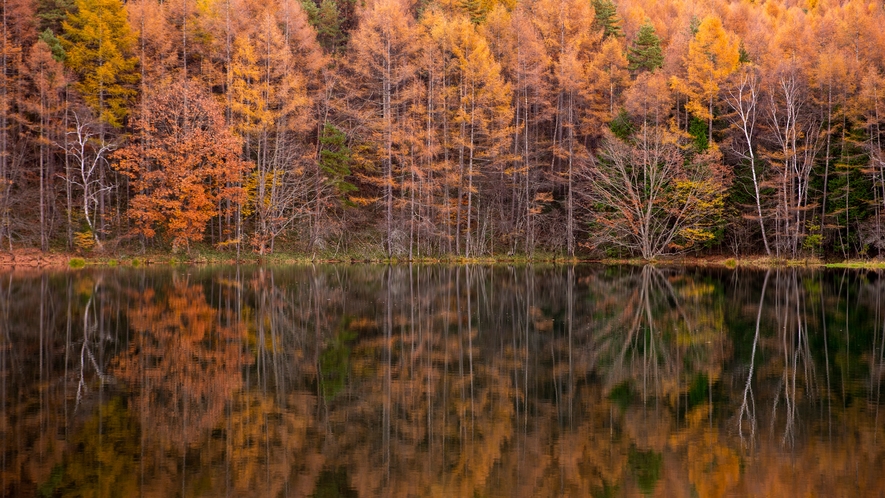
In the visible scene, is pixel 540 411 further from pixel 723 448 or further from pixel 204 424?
pixel 204 424

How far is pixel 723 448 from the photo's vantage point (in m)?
8.16

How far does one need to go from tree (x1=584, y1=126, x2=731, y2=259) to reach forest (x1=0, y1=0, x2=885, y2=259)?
207 millimetres

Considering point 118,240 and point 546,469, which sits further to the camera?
point 118,240

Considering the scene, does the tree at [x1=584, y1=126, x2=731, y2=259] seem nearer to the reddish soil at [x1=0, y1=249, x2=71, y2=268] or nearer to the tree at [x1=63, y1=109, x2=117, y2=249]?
the tree at [x1=63, y1=109, x2=117, y2=249]

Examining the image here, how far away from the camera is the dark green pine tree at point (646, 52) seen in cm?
5256

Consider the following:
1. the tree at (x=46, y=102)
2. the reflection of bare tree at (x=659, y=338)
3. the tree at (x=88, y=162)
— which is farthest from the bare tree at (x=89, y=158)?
the reflection of bare tree at (x=659, y=338)

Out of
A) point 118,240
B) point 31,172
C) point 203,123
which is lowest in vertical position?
point 118,240

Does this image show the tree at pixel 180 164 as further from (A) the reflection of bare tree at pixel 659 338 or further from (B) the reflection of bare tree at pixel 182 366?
(A) the reflection of bare tree at pixel 659 338

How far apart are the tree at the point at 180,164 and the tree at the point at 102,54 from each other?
2.53 metres

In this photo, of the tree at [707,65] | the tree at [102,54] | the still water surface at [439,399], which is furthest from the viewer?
the tree at [707,65]

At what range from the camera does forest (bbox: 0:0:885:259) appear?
43469 mm

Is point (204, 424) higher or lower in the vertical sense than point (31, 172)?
lower

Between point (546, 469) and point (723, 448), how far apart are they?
2.12 m

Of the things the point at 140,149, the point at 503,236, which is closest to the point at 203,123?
the point at 140,149
